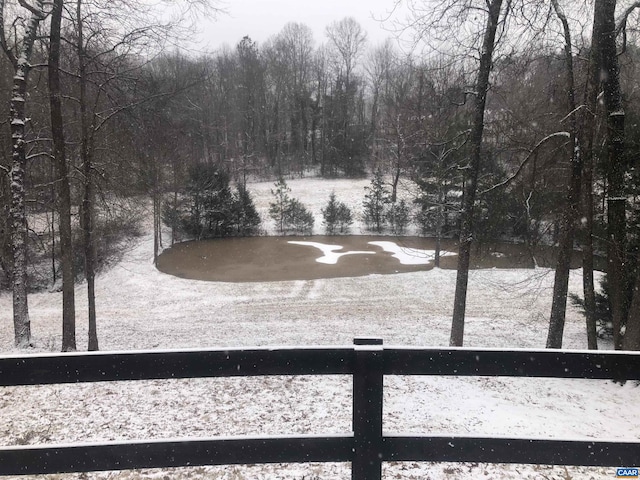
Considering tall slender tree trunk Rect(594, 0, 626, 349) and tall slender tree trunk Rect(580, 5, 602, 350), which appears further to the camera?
tall slender tree trunk Rect(580, 5, 602, 350)

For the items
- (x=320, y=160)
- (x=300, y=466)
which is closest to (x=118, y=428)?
(x=300, y=466)

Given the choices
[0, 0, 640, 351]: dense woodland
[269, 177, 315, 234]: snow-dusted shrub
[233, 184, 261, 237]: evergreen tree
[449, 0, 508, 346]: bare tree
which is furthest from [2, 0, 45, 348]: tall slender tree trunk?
[269, 177, 315, 234]: snow-dusted shrub

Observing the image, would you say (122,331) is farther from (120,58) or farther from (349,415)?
(349,415)

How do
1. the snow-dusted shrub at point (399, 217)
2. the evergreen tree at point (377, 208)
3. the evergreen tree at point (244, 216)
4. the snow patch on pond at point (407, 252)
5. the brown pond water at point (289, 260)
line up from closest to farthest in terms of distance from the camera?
the brown pond water at point (289, 260)
the snow patch on pond at point (407, 252)
the snow-dusted shrub at point (399, 217)
the evergreen tree at point (244, 216)
the evergreen tree at point (377, 208)

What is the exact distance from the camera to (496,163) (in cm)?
2320

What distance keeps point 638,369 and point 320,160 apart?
60155 mm

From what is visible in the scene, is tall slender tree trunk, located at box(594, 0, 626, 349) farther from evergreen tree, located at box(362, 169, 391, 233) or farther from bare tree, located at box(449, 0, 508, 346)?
evergreen tree, located at box(362, 169, 391, 233)

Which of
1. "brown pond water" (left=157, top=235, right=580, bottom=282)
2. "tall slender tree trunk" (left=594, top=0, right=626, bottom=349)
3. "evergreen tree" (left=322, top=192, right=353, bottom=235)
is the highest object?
"tall slender tree trunk" (left=594, top=0, right=626, bottom=349)

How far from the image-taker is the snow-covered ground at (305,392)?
18.0 ft

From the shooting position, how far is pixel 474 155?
33.5 feet

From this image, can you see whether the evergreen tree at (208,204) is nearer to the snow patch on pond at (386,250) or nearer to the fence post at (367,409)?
the snow patch on pond at (386,250)

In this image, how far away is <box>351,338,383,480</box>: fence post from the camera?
7.27 ft

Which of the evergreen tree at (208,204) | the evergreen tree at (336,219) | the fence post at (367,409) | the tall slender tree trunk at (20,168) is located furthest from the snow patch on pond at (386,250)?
the fence post at (367,409)

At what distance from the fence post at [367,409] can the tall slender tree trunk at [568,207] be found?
910 cm
